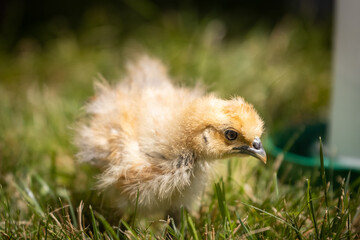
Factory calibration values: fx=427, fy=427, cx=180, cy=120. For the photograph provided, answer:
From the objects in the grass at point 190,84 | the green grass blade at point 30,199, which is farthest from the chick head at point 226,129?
the green grass blade at point 30,199

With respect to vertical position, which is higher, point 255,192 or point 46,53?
point 46,53

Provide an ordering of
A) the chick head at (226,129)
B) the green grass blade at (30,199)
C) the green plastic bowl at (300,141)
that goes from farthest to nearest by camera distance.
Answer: the green plastic bowl at (300,141)
the green grass blade at (30,199)
the chick head at (226,129)

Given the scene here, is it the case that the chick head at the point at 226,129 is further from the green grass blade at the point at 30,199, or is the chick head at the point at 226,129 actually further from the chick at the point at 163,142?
the green grass blade at the point at 30,199

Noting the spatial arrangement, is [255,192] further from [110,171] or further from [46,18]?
[46,18]

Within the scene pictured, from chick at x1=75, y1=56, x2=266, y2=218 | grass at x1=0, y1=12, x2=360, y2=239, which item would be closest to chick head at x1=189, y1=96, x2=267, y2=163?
chick at x1=75, y1=56, x2=266, y2=218

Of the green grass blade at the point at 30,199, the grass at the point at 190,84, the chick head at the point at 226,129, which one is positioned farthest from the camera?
the green grass blade at the point at 30,199

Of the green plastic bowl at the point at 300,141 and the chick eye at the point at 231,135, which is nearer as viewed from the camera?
the chick eye at the point at 231,135

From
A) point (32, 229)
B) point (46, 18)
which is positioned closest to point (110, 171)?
point (32, 229)

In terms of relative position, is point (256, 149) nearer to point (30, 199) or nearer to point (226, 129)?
point (226, 129)
